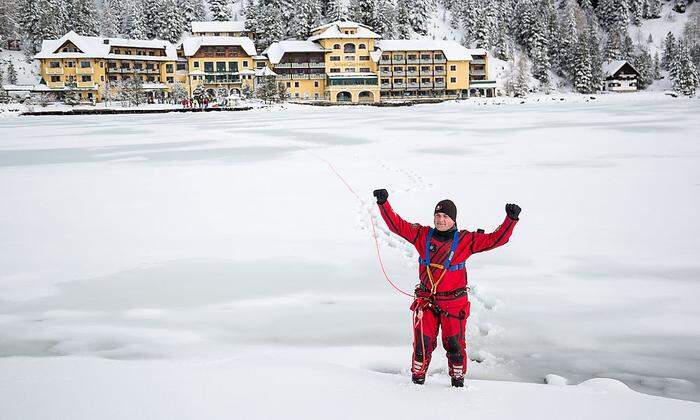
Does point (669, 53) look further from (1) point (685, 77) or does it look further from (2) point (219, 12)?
(2) point (219, 12)

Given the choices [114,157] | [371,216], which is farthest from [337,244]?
[114,157]

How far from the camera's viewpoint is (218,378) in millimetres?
3846

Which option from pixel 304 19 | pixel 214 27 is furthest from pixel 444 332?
pixel 214 27

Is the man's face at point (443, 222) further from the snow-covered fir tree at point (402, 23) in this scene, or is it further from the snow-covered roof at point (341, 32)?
the snow-covered fir tree at point (402, 23)

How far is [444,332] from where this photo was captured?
3.78 meters

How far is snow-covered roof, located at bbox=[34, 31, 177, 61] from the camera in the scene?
65.1 meters

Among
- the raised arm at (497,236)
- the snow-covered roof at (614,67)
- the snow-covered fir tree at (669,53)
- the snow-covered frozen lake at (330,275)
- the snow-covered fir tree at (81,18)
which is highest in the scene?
the snow-covered fir tree at (81,18)

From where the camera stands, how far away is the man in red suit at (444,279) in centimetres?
363

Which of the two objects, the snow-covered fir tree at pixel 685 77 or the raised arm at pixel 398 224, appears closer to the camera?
the raised arm at pixel 398 224

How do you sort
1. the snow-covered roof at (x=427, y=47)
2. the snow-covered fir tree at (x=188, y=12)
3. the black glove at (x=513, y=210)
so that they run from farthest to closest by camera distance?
1. the snow-covered fir tree at (x=188, y=12)
2. the snow-covered roof at (x=427, y=47)
3. the black glove at (x=513, y=210)

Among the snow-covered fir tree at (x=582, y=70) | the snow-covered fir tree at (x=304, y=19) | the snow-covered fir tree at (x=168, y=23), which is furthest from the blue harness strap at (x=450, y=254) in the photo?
the snow-covered fir tree at (x=168, y=23)

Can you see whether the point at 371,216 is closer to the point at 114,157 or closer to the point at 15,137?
the point at 114,157

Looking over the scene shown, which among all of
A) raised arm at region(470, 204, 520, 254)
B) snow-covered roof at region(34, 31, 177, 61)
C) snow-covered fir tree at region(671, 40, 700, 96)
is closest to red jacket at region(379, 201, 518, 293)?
raised arm at region(470, 204, 520, 254)

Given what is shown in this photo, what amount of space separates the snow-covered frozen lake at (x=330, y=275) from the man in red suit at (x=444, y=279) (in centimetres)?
26
